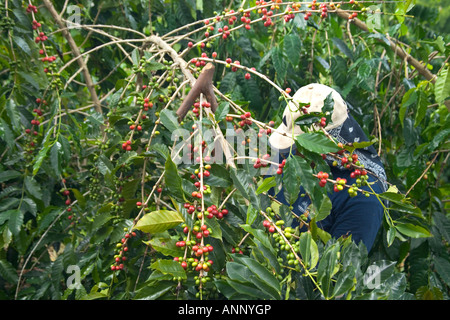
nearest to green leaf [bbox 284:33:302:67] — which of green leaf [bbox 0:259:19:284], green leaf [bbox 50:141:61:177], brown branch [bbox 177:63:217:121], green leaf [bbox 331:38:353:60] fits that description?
green leaf [bbox 331:38:353:60]

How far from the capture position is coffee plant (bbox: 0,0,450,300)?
112cm

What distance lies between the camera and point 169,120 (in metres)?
1.39

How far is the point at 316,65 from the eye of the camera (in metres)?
2.49

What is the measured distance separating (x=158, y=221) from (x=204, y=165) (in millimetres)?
233

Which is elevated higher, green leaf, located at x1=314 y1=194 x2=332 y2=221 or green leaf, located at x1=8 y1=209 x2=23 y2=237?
green leaf, located at x1=314 y1=194 x2=332 y2=221

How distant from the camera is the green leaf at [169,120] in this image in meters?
1.38

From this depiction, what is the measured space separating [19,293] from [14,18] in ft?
3.94

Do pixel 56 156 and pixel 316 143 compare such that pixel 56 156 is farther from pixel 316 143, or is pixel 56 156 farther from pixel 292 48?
pixel 292 48

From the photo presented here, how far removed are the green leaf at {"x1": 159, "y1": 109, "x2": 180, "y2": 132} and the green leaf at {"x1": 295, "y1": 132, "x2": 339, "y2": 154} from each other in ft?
1.29

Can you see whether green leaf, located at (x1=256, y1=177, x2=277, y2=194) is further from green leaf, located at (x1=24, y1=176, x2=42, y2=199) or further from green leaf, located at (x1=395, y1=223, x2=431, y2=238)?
green leaf, located at (x1=24, y1=176, x2=42, y2=199)

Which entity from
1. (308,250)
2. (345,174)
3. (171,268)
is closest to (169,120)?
(171,268)

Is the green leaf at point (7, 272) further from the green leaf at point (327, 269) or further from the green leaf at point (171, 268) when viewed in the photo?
the green leaf at point (327, 269)
